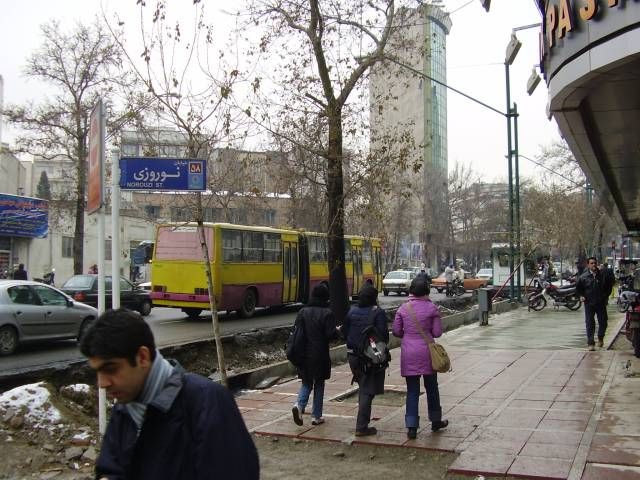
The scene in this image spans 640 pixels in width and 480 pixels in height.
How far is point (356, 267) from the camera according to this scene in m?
27.5

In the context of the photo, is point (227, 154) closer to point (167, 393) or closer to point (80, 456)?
point (80, 456)

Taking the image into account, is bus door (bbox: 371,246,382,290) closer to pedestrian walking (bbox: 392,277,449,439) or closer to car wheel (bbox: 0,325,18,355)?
car wheel (bbox: 0,325,18,355)

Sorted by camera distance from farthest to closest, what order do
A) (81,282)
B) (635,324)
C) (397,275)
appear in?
(397,275) < (81,282) < (635,324)

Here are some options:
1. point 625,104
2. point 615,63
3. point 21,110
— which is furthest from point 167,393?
point 21,110

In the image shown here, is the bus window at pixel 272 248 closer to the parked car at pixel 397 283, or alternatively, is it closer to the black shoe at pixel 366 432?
the black shoe at pixel 366 432

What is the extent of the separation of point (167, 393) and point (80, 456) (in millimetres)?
4866

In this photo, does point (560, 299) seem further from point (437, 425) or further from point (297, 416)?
→ point (297, 416)

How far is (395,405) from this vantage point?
821 centimetres

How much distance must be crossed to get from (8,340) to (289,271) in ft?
38.5

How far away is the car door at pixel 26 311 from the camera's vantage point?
12.2 metres

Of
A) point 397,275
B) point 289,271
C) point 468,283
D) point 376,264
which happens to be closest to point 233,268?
point 289,271

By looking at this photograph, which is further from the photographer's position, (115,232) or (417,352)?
(417,352)

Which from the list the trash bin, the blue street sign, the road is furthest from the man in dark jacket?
the trash bin

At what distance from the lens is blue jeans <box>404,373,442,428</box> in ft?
21.5
